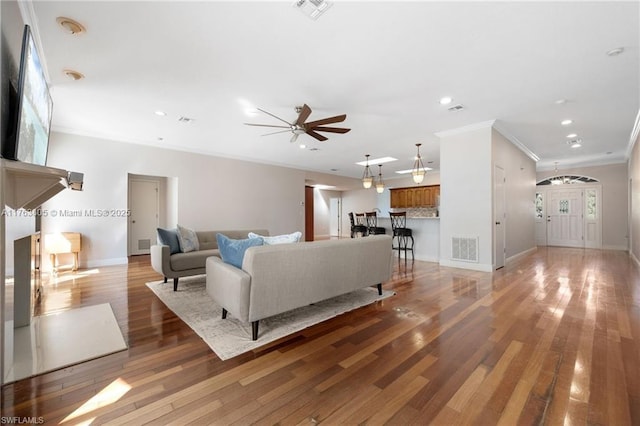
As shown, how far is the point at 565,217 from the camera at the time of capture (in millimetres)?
8422

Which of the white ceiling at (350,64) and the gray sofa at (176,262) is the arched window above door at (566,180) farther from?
the gray sofa at (176,262)

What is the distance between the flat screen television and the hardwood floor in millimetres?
1484

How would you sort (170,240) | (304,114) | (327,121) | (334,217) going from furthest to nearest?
(334,217), (170,240), (327,121), (304,114)

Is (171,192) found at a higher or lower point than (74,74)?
lower

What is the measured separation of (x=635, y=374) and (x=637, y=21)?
277cm

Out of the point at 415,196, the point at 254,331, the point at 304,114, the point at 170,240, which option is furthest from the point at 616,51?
the point at 415,196

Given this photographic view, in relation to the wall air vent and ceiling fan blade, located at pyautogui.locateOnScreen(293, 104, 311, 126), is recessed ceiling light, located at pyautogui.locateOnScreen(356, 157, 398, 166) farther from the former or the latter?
ceiling fan blade, located at pyautogui.locateOnScreen(293, 104, 311, 126)

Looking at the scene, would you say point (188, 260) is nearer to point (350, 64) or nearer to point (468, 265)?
point (350, 64)

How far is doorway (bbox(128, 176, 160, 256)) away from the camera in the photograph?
680 centimetres

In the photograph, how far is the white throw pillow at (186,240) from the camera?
3.96 meters


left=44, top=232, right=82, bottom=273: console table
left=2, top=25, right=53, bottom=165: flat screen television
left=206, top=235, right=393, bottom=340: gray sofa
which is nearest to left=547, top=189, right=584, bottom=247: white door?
left=206, top=235, right=393, bottom=340: gray sofa

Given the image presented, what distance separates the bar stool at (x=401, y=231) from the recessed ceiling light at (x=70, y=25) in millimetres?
5503

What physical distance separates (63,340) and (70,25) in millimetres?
2651

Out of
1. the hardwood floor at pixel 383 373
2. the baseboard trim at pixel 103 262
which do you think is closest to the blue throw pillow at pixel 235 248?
the hardwood floor at pixel 383 373
